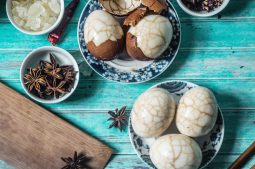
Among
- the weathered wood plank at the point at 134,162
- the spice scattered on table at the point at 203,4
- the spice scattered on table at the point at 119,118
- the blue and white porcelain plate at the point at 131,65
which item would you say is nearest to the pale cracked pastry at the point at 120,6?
the blue and white porcelain plate at the point at 131,65

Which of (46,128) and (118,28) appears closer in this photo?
(118,28)

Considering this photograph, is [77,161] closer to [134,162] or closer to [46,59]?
[134,162]

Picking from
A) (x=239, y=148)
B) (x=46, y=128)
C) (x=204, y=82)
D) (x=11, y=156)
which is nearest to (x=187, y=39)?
(x=204, y=82)

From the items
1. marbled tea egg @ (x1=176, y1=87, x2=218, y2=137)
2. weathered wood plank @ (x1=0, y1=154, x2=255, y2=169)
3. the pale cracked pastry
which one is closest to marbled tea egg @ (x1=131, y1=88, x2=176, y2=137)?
marbled tea egg @ (x1=176, y1=87, x2=218, y2=137)

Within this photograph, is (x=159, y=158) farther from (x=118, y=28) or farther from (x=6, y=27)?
(x=6, y=27)

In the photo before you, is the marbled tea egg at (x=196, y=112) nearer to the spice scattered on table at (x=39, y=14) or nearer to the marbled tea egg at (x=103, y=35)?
the marbled tea egg at (x=103, y=35)

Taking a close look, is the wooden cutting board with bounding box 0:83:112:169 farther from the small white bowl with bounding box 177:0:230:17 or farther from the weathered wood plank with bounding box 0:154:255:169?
the small white bowl with bounding box 177:0:230:17
